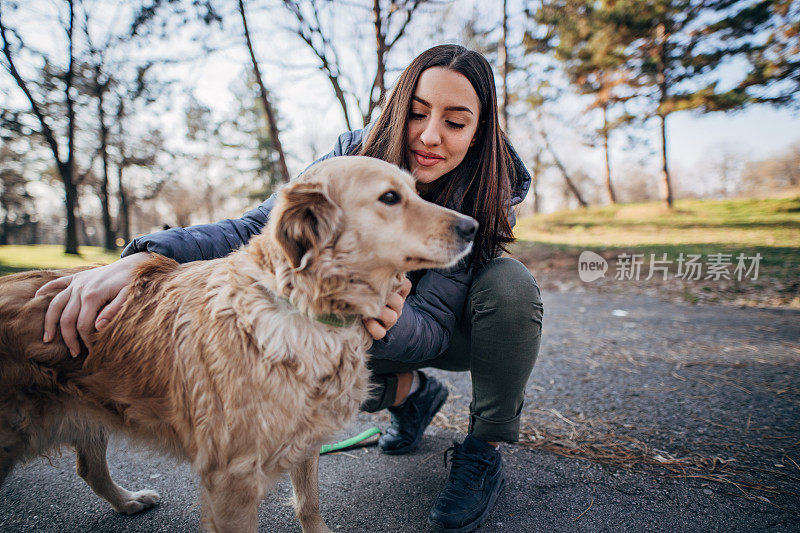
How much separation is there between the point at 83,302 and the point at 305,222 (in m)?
0.83

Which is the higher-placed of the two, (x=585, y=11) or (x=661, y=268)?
(x=585, y=11)

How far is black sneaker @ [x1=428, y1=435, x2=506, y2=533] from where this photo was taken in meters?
1.67

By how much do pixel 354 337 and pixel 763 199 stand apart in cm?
1976

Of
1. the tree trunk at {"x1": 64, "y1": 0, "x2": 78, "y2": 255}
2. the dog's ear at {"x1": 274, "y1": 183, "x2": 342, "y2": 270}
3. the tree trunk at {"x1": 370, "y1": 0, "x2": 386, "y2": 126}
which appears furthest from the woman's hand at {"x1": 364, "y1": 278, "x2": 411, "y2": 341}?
the tree trunk at {"x1": 64, "y1": 0, "x2": 78, "y2": 255}

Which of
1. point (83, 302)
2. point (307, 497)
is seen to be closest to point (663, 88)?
point (307, 497)

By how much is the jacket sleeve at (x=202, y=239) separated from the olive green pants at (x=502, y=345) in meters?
1.10

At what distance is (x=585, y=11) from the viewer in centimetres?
1341

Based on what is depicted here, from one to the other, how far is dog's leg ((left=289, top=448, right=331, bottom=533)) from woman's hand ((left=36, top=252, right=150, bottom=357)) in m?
0.94

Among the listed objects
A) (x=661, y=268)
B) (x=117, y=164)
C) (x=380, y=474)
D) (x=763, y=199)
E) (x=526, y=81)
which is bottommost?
(x=380, y=474)

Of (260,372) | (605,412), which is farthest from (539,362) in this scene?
(260,372)

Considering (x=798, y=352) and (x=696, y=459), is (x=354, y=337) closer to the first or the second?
(x=696, y=459)

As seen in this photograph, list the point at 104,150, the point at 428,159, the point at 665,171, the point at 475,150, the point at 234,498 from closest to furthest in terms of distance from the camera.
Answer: the point at 234,498, the point at 428,159, the point at 475,150, the point at 665,171, the point at 104,150

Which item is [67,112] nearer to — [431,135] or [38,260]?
[38,260]

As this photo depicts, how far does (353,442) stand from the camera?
2.32m
